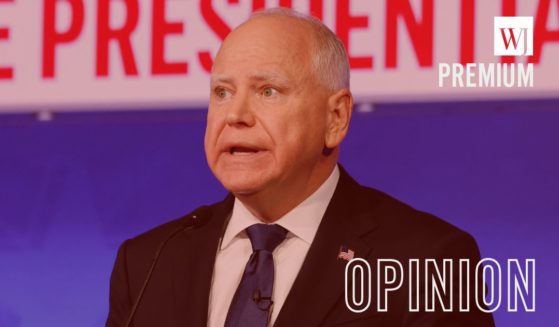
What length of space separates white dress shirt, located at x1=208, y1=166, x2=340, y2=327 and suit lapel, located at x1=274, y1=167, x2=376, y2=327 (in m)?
0.03

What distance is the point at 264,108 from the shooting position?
1905mm

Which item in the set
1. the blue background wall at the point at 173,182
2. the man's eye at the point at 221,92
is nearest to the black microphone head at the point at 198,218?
the man's eye at the point at 221,92

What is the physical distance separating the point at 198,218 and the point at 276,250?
6.8 inches

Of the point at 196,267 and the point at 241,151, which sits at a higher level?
the point at 241,151

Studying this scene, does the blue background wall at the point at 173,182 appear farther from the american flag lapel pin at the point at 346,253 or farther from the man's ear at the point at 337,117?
the american flag lapel pin at the point at 346,253

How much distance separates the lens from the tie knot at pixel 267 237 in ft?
6.43

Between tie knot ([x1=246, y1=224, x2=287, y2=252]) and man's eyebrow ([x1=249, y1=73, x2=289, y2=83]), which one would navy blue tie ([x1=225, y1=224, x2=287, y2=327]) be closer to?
tie knot ([x1=246, y1=224, x2=287, y2=252])

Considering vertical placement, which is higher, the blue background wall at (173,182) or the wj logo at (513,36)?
the wj logo at (513,36)

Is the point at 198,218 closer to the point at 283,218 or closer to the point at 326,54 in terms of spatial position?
the point at 283,218

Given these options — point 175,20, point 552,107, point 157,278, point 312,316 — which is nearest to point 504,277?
point 552,107

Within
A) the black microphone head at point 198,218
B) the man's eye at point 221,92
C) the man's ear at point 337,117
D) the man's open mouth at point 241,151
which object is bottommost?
the black microphone head at point 198,218

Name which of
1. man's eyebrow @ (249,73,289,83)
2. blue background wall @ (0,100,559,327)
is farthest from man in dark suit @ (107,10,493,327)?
blue background wall @ (0,100,559,327)

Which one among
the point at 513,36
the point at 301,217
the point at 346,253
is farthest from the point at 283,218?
the point at 513,36

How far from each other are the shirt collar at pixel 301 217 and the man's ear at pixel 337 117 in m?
0.08
